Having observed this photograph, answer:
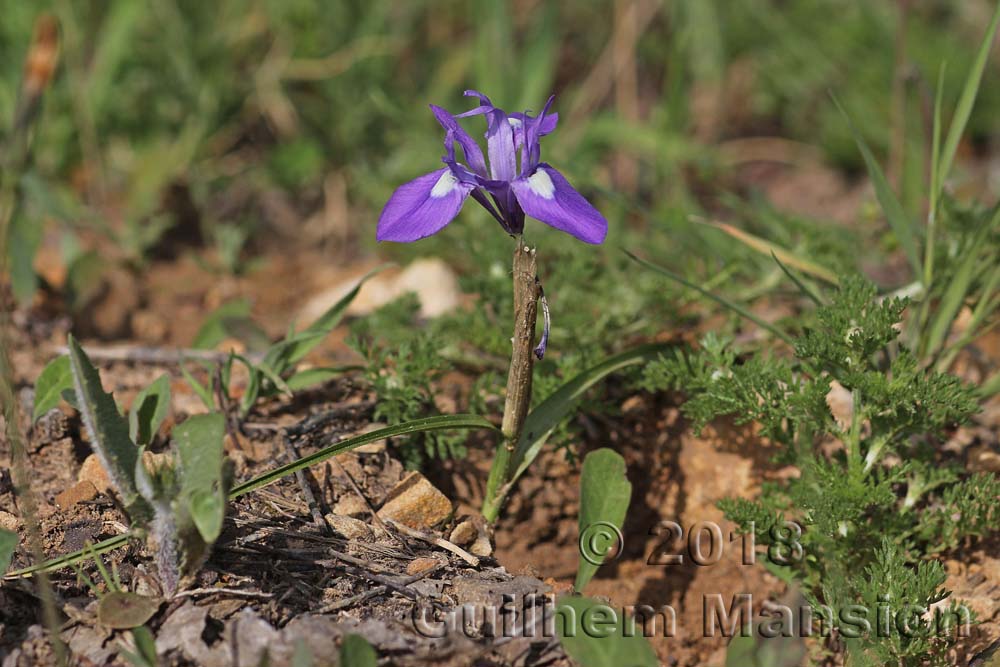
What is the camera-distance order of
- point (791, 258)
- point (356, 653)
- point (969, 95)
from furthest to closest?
1. point (791, 258)
2. point (969, 95)
3. point (356, 653)

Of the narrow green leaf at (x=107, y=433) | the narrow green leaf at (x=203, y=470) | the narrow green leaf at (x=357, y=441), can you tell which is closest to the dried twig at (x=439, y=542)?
the narrow green leaf at (x=357, y=441)

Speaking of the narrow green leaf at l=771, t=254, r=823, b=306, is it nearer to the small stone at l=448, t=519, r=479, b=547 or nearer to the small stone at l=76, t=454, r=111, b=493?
the small stone at l=448, t=519, r=479, b=547

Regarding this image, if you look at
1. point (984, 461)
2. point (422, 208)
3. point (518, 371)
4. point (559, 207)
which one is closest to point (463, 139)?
point (422, 208)

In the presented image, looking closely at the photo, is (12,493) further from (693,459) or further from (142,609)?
(693,459)

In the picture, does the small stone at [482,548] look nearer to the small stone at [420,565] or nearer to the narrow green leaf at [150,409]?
the small stone at [420,565]

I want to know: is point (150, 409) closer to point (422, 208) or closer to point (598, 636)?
point (422, 208)

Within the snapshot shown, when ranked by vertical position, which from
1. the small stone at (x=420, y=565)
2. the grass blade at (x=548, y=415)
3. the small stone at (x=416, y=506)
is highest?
the grass blade at (x=548, y=415)
